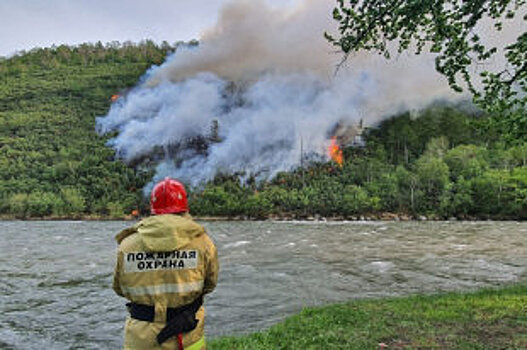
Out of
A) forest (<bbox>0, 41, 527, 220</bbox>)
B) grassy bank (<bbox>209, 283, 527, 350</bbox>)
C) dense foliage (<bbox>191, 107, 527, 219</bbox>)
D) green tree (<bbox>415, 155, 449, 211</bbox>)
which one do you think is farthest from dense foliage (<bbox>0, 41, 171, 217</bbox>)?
grassy bank (<bbox>209, 283, 527, 350</bbox>)

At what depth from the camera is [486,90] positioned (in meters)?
9.77

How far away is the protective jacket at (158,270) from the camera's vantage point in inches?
159

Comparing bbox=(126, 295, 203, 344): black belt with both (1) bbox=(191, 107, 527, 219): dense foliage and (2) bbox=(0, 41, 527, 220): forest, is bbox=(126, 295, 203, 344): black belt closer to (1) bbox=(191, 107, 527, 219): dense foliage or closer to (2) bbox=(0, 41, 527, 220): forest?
(2) bbox=(0, 41, 527, 220): forest

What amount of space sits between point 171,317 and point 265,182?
167769mm

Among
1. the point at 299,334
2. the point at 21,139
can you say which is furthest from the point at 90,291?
the point at 21,139

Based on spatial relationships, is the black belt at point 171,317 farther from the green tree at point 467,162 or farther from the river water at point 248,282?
the green tree at point 467,162

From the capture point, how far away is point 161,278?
4.10 meters

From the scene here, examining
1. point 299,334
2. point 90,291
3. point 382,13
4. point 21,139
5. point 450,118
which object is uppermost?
point 450,118

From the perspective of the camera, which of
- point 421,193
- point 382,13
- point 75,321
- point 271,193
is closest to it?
point 382,13

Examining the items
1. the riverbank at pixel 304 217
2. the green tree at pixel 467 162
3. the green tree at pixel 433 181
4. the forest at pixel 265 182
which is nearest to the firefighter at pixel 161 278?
the forest at pixel 265 182

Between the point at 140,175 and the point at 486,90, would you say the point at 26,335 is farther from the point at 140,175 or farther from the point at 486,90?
the point at 140,175

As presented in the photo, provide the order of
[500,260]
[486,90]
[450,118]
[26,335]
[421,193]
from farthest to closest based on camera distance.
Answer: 1. [450,118]
2. [421,193]
3. [500,260]
4. [26,335]
5. [486,90]

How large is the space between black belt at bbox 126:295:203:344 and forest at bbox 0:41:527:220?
77.1 metres

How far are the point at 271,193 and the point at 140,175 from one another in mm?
54050
